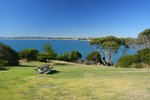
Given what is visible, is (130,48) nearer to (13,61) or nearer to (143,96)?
(13,61)

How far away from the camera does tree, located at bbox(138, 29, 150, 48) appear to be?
51891mm

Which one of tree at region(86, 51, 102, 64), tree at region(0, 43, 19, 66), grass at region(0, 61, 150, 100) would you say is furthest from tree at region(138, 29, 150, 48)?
grass at region(0, 61, 150, 100)

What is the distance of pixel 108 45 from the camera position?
53.2 meters

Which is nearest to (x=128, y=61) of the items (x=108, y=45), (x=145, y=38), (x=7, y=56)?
(x=7, y=56)

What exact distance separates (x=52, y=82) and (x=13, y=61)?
591 inches

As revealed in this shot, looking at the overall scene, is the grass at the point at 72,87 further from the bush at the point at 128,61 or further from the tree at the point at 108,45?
the tree at the point at 108,45

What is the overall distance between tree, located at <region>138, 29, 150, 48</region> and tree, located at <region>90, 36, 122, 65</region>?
4.08 meters

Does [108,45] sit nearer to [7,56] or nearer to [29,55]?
[29,55]

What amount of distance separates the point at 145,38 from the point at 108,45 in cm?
703

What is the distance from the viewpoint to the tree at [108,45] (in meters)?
53.2

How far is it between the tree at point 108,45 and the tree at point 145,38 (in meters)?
4.08

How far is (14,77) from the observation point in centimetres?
1778

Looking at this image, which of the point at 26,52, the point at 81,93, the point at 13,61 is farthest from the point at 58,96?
the point at 26,52

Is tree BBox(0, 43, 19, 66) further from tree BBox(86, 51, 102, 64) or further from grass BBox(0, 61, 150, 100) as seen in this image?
tree BBox(86, 51, 102, 64)
